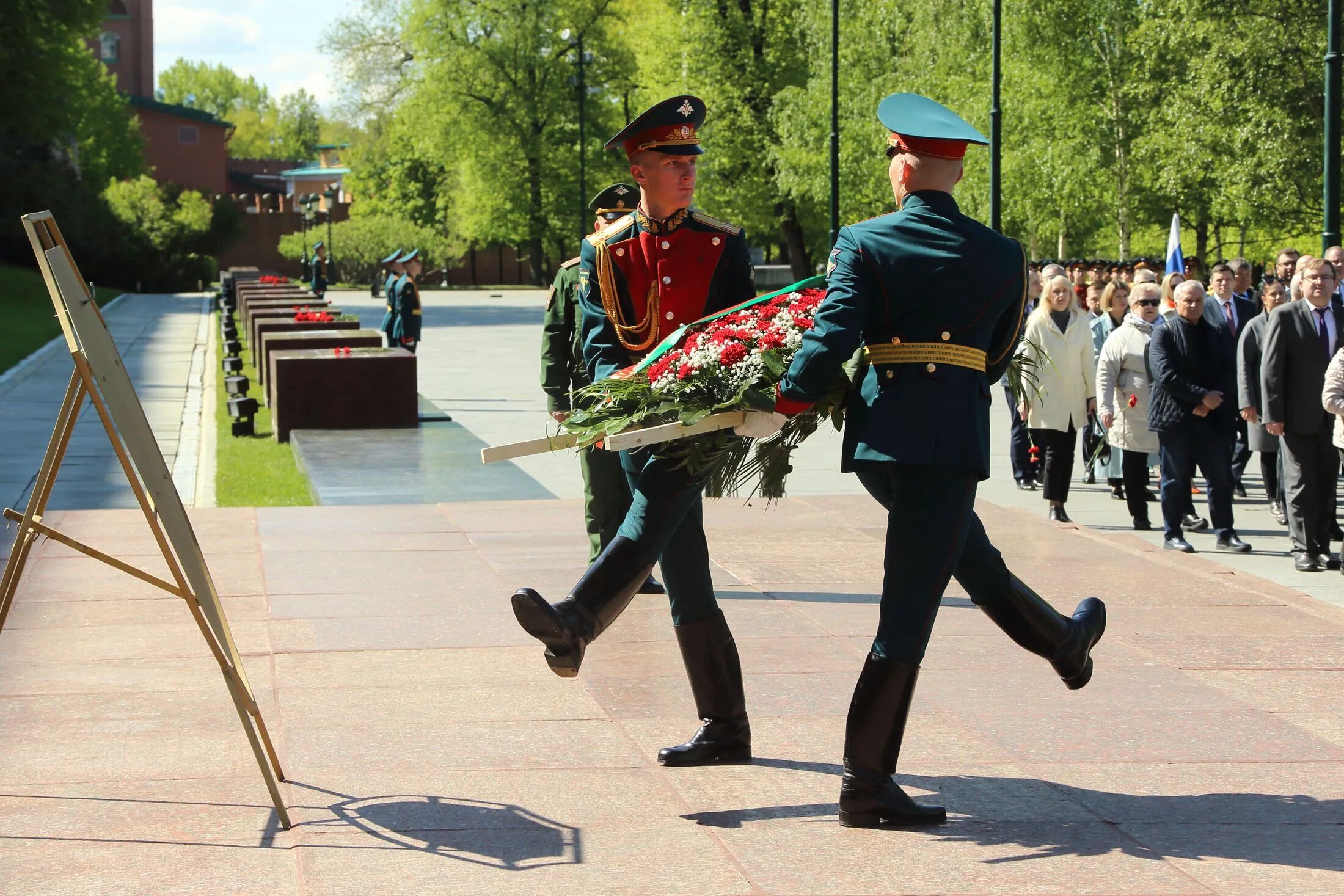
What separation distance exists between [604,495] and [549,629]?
3415mm

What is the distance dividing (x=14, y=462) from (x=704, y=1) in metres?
41.7

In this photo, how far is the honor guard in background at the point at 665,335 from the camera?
5.05 meters

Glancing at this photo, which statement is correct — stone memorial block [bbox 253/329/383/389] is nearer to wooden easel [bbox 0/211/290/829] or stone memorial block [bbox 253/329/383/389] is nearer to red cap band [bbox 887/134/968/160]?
A: wooden easel [bbox 0/211/290/829]

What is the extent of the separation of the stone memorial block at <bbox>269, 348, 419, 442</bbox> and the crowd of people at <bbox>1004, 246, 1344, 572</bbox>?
21.4 feet

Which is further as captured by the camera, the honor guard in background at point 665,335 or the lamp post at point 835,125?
the lamp post at point 835,125

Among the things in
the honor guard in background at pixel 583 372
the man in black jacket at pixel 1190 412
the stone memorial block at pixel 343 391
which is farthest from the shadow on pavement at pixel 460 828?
the stone memorial block at pixel 343 391

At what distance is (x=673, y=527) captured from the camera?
5.08 meters

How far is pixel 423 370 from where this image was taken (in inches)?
1047

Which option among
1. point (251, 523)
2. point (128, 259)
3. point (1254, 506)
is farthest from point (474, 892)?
point (128, 259)

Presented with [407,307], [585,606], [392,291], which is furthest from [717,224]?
[392,291]

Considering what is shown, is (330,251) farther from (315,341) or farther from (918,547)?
(918,547)

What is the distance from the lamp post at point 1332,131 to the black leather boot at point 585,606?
36.9 ft

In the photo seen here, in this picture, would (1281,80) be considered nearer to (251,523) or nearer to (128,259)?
(251,523)

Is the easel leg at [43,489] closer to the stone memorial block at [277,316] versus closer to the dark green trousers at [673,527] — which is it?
the dark green trousers at [673,527]
